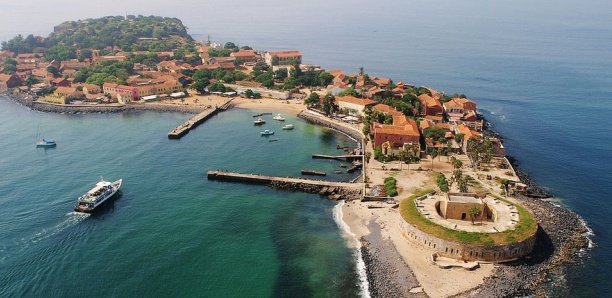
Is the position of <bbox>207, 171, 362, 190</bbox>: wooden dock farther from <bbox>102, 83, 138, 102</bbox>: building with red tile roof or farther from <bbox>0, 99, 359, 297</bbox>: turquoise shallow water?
<bbox>102, 83, 138, 102</bbox>: building with red tile roof

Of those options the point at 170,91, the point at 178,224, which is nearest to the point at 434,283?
the point at 178,224

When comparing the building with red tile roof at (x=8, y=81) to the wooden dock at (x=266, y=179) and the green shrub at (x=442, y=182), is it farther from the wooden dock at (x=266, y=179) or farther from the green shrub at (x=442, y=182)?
the green shrub at (x=442, y=182)

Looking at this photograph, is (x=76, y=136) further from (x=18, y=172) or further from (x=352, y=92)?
(x=352, y=92)

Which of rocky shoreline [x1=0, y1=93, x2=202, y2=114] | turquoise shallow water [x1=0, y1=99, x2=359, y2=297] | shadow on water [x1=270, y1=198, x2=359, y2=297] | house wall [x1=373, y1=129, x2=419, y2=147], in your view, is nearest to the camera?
shadow on water [x1=270, y1=198, x2=359, y2=297]

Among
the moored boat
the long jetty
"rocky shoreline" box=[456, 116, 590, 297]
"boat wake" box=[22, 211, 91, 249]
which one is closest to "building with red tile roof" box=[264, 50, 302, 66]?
the long jetty

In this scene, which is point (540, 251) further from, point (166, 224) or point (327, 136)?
point (327, 136)

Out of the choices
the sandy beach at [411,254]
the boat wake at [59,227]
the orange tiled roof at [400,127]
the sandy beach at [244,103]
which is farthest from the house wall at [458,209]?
the sandy beach at [244,103]
